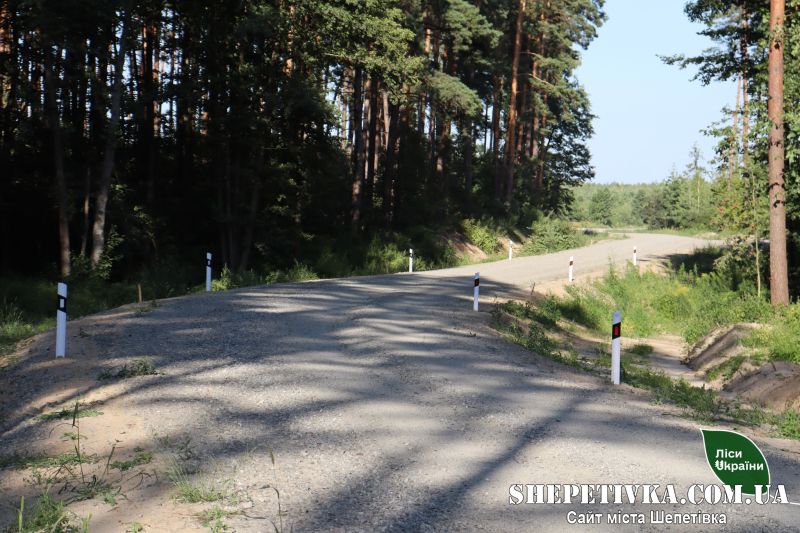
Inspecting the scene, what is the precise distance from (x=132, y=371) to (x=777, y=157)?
18.8 m

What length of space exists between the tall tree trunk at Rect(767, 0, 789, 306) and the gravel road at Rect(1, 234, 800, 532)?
1201 cm

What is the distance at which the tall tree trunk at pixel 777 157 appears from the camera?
2018 centimetres

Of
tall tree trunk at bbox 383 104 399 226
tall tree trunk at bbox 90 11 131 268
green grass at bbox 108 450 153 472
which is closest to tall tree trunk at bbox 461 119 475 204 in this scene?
tall tree trunk at bbox 383 104 399 226

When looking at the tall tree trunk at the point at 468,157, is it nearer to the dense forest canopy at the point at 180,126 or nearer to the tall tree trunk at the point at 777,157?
the dense forest canopy at the point at 180,126

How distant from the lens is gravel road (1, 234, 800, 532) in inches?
206

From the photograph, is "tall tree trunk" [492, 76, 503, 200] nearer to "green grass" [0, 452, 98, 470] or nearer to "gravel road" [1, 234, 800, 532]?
"gravel road" [1, 234, 800, 532]

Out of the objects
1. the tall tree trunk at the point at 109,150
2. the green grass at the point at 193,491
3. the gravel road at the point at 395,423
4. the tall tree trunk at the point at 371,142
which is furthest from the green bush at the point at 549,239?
the green grass at the point at 193,491

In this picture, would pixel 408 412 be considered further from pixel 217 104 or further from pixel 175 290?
pixel 217 104

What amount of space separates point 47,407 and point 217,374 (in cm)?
206

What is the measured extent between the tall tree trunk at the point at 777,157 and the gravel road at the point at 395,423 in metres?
12.0

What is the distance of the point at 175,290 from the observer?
22.9m

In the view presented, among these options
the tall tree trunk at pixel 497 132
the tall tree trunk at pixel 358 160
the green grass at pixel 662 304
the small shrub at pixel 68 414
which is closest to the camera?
the small shrub at pixel 68 414

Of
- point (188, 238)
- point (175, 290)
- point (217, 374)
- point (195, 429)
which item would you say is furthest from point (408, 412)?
point (188, 238)

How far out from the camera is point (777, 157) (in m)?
20.5
